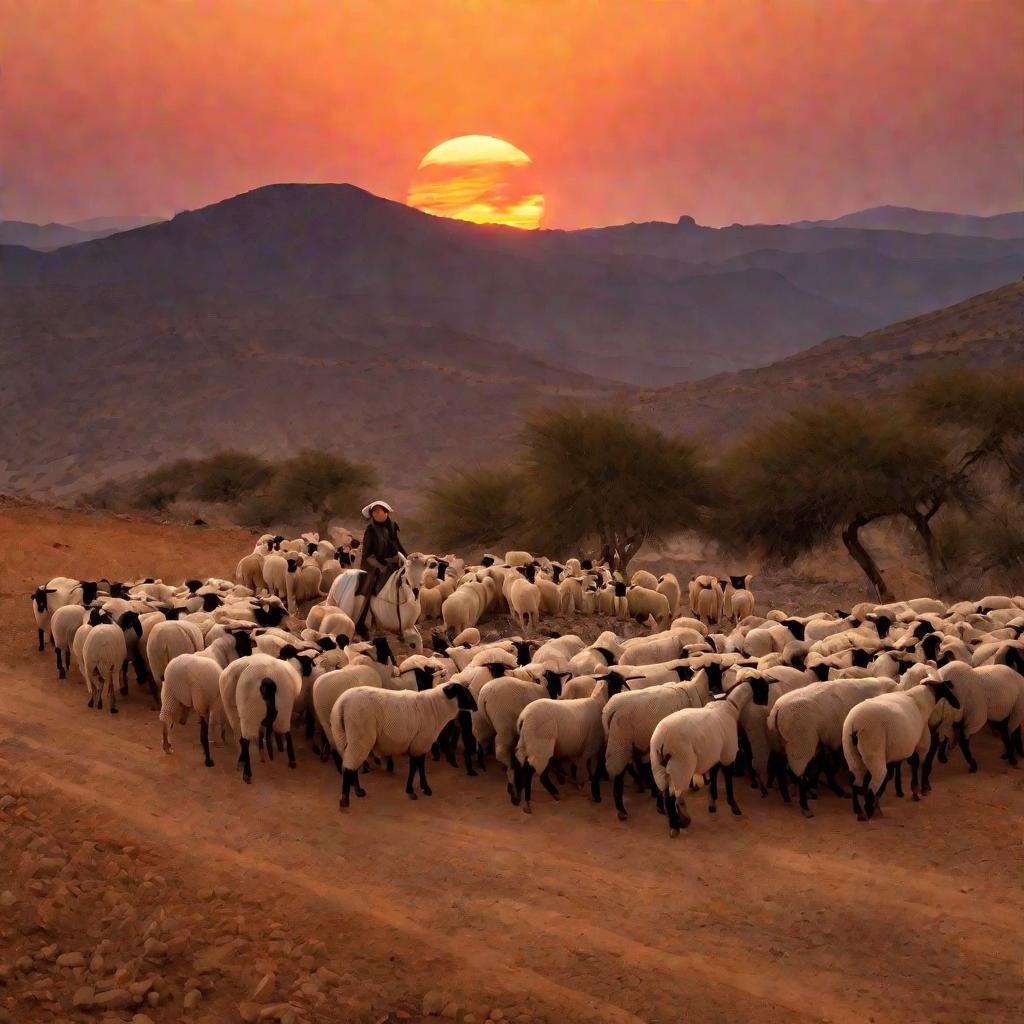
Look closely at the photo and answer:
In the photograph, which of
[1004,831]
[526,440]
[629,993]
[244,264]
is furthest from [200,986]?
[244,264]

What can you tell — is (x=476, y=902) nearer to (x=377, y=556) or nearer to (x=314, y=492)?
(x=377, y=556)

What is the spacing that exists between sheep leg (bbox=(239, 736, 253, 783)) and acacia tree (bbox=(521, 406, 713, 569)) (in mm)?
17576

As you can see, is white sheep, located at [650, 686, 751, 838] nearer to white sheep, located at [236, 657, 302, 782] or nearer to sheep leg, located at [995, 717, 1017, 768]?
sheep leg, located at [995, 717, 1017, 768]

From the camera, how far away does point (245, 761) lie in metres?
9.10

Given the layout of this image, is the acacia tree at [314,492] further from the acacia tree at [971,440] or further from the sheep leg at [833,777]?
the sheep leg at [833,777]

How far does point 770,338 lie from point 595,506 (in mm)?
117535

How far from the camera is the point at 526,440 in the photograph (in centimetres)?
3011

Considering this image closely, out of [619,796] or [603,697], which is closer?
[619,796]

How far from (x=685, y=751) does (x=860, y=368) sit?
53.4 meters

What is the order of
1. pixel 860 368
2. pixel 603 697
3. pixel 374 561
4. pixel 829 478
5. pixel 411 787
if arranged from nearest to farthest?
1. pixel 411 787
2. pixel 603 697
3. pixel 374 561
4. pixel 829 478
5. pixel 860 368

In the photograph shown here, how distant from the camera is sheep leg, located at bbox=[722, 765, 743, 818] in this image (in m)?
8.27

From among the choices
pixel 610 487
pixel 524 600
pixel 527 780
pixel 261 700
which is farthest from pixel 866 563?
pixel 261 700

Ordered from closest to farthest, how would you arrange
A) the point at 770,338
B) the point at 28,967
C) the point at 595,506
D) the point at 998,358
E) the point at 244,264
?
1. the point at 28,967
2. the point at 595,506
3. the point at 998,358
4. the point at 244,264
5. the point at 770,338

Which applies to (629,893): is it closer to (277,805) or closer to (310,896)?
(310,896)
